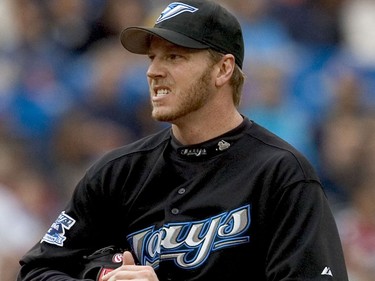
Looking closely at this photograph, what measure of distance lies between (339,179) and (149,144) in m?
3.70

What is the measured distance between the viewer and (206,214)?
3.67 meters

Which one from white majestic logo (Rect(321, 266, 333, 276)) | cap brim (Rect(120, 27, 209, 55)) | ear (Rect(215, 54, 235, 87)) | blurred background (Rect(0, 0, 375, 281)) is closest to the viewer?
white majestic logo (Rect(321, 266, 333, 276))

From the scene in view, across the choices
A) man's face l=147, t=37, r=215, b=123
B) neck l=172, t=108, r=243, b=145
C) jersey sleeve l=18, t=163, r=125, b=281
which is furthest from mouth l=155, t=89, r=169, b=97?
jersey sleeve l=18, t=163, r=125, b=281

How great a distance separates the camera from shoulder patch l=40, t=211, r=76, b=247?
3.88 m

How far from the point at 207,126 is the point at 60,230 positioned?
66cm

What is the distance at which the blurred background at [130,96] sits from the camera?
7.14 metres

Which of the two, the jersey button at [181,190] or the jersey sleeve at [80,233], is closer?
the jersey button at [181,190]

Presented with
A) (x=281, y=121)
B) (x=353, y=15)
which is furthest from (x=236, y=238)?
(x=353, y=15)

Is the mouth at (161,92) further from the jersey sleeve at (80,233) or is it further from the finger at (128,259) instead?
the finger at (128,259)

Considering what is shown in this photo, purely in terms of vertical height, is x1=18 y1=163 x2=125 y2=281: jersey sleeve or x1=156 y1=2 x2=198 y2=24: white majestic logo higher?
x1=156 y1=2 x2=198 y2=24: white majestic logo

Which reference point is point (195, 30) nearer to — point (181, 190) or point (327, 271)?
point (181, 190)

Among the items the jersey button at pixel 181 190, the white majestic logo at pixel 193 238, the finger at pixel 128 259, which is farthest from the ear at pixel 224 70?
the finger at pixel 128 259

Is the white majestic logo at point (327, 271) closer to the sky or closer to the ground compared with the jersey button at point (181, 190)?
closer to the ground

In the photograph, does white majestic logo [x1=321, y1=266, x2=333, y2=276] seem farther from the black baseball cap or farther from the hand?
the black baseball cap
